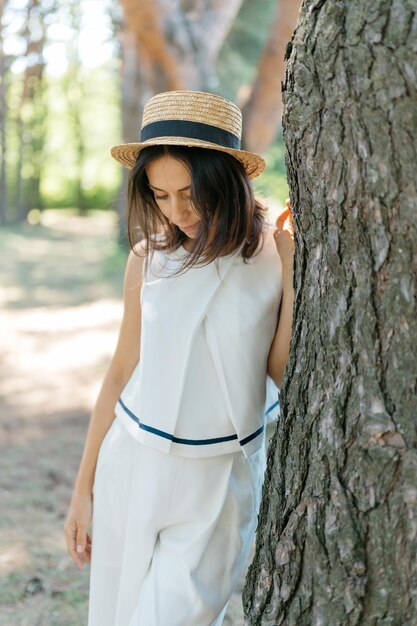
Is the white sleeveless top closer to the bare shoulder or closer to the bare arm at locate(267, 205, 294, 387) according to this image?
the bare arm at locate(267, 205, 294, 387)

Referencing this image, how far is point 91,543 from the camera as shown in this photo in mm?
2275

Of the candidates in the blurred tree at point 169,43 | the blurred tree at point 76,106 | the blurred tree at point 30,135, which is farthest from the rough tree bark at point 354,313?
the blurred tree at point 76,106

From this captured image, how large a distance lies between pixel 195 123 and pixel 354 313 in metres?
0.67

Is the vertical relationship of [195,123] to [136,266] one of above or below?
above

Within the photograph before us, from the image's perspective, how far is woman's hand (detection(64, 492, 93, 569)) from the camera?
87.0 inches

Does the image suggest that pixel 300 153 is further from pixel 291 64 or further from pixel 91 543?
pixel 91 543

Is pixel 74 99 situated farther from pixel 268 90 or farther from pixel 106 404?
pixel 106 404

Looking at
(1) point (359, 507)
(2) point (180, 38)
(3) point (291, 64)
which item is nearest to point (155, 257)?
(3) point (291, 64)

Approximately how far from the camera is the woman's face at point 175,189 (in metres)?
1.92

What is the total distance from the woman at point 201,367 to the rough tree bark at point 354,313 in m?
0.30

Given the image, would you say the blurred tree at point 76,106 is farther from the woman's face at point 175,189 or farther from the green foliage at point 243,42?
the woman's face at point 175,189

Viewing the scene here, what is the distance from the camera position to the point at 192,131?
188 centimetres

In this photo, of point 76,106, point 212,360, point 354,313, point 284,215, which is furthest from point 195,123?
point 76,106

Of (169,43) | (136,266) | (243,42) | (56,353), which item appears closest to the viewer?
(136,266)
